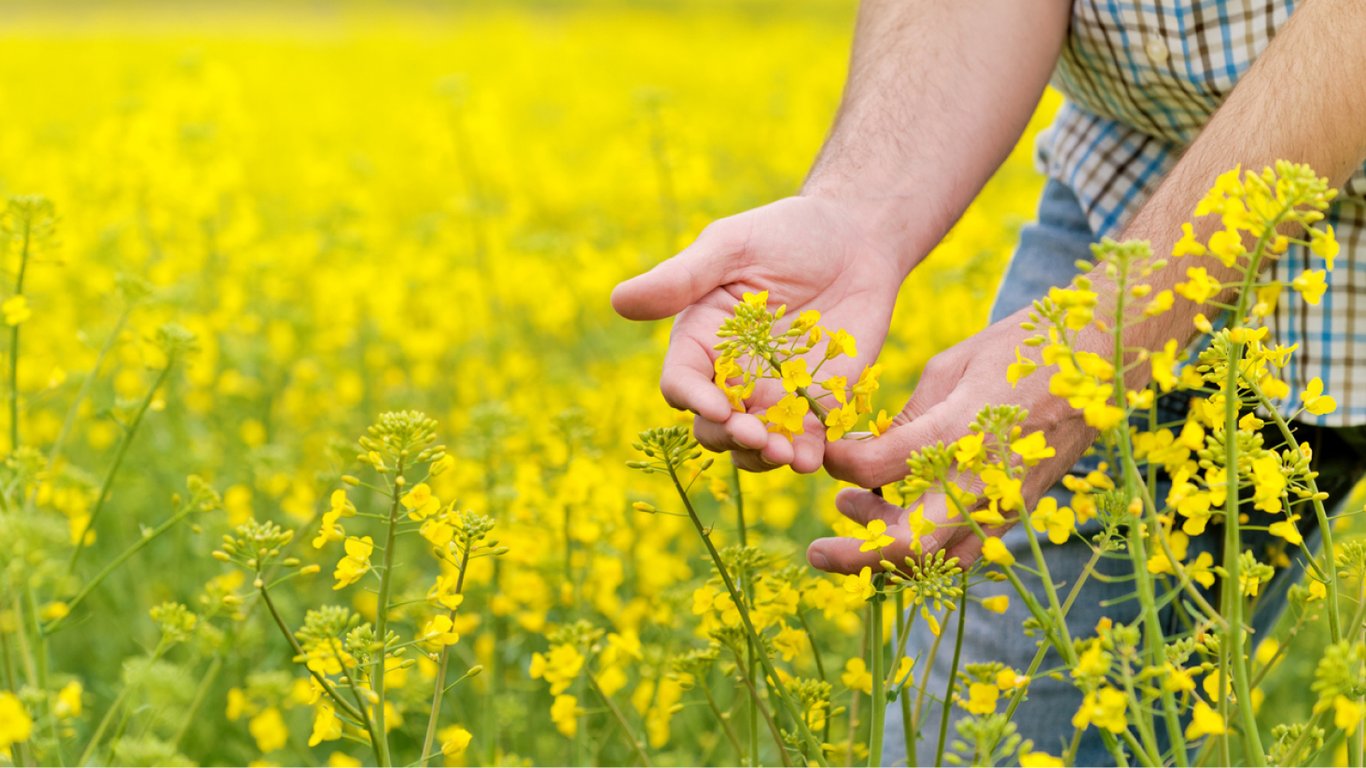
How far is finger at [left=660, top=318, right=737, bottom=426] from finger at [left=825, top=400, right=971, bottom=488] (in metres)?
0.14

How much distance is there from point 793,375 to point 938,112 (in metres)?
0.66

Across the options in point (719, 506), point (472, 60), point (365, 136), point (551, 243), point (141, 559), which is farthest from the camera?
point (472, 60)

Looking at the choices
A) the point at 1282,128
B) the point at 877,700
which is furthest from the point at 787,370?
the point at 1282,128

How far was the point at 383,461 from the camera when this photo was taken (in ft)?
4.38

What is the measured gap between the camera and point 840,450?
1.41m

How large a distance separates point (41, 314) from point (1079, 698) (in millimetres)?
3342

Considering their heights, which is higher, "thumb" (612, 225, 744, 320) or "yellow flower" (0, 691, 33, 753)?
"thumb" (612, 225, 744, 320)

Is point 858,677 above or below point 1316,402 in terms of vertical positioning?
below

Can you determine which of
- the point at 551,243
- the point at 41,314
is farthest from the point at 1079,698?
the point at 41,314

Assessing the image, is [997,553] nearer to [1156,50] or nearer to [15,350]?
[1156,50]

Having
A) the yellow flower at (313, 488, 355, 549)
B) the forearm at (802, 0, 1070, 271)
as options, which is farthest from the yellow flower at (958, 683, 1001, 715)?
the forearm at (802, 0, 1070, 271)

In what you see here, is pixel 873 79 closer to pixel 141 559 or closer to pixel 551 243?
pixel 551 243

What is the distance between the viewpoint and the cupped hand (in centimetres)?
134

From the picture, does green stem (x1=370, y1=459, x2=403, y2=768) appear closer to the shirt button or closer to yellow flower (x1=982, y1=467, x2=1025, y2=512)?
yellow flower (x1=982, y1=467, x2=1025, y2=512)
